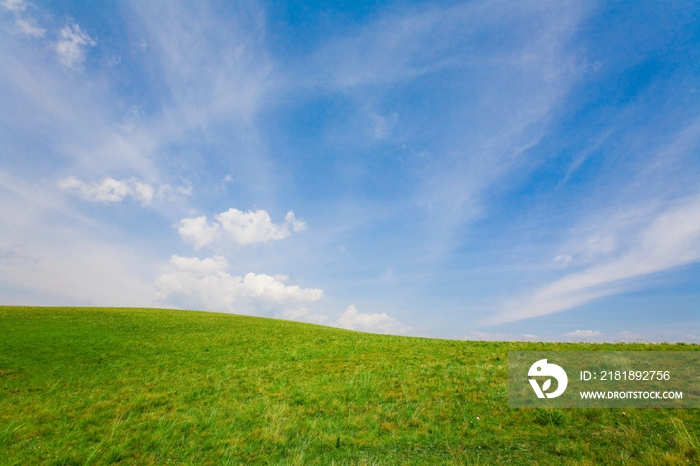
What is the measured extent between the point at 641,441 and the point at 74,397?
75.9ft

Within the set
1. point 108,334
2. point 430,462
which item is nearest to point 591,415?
point 430,462

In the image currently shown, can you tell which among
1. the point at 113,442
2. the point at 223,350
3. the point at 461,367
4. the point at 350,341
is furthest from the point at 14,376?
the point at 461,367

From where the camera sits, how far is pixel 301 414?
531 inches

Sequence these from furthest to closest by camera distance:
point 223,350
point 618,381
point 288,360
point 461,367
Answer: point 223,350 → point 288,360 → point 461,367 → point 618,381

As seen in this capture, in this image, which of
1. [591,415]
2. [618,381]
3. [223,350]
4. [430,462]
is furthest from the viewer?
[223,350]

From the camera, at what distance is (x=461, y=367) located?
18750 mm

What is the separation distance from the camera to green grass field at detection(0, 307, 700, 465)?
1009 centimetres

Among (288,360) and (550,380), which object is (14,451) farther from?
(550,380)

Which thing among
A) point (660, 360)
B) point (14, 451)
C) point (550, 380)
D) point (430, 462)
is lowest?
point (14, 451)

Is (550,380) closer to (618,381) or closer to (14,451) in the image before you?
(618,381)

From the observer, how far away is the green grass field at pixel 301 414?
33.1 ft

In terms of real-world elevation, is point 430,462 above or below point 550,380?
below

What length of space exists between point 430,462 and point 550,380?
879 centimetres

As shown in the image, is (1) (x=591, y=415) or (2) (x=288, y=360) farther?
(2) (x=288, y=360)
